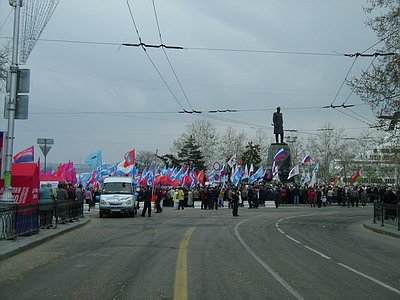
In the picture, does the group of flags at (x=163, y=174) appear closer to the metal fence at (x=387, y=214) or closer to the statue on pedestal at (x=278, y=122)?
the statue on pedestal at (x=278, y=122)

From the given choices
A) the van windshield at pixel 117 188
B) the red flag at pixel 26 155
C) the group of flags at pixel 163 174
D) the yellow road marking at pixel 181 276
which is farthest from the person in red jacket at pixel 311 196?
the yellow road marking at pixel 181 276

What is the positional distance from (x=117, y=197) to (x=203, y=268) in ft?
54.8

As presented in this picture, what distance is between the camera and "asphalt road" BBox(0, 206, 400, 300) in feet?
24.5

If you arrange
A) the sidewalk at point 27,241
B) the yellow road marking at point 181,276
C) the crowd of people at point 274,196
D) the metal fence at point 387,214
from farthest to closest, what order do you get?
the crowd of people at point 274,196
the metal fence at point 387,214
the sidewalk at point 27,241
the yellow road marking at point 181,276

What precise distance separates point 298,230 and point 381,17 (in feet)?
33.7

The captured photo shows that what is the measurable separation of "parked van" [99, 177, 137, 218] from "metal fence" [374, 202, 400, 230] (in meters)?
13.1

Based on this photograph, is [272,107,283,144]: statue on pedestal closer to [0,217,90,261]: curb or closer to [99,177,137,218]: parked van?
[99,177,137,218]: parked van

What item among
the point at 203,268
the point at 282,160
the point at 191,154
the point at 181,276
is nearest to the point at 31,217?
the point at 203,268

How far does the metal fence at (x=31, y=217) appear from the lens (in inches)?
497

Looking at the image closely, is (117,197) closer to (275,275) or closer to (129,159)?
(129,159)

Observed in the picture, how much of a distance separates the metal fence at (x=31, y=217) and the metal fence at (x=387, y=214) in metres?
14.0

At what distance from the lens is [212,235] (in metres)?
16.5

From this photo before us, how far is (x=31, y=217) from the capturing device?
14523mm

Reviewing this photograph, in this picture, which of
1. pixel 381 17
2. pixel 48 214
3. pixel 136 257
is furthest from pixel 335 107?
pixel 136 257
